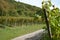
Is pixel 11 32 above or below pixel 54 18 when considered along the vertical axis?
above

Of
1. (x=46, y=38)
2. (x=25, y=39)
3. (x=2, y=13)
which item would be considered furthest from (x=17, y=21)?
(x=46, y=38)

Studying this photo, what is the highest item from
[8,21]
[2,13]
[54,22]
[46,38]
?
[2,13]

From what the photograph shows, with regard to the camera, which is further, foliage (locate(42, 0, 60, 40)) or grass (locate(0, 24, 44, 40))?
grass (locate(0, 24, 44, 40))

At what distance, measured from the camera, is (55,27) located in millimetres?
2652

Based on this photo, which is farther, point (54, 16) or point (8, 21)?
point (8, 21)

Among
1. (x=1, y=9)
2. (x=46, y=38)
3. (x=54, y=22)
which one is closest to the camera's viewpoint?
(x=54, y=22)

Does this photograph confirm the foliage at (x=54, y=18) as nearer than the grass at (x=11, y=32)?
Yes

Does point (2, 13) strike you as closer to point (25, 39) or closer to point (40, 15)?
point (25, 39)

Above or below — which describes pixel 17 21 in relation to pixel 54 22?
above

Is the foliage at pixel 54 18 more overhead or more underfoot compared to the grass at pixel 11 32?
more underfoot

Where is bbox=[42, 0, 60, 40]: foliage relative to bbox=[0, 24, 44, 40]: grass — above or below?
below

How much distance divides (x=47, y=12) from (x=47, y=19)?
11 cm

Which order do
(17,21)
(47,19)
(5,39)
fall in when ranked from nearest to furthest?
1. (47,19)
2. (5,39)
3. (17,21)

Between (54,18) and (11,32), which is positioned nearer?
(54,18)
